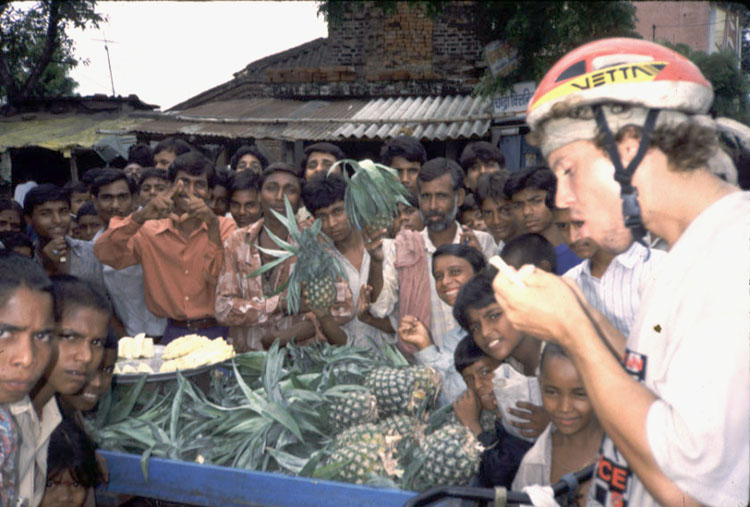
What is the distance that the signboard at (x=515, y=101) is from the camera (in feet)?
26.9

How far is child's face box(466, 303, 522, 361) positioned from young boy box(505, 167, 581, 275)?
46.1 inches

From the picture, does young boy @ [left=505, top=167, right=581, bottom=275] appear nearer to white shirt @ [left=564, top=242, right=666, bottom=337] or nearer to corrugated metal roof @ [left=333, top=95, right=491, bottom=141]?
white shirt @ [left=564, top=242, right=666, bottom=337]

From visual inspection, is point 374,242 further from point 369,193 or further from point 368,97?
point 368,97

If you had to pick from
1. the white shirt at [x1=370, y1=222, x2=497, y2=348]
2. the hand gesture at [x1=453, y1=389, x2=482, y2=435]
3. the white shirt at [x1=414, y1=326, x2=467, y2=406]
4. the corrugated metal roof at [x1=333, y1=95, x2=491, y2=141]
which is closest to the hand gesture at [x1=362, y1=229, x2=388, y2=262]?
the white shirt at [x1=370, y1=222, x2=497, y2=348]

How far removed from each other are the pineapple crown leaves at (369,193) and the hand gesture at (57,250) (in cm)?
254

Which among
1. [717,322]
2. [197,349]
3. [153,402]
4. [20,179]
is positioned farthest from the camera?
[20,179]

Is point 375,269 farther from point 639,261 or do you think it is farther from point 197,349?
point 639,261

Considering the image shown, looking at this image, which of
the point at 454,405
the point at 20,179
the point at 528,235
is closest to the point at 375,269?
the point at 528,235

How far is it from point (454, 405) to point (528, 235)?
129 cm

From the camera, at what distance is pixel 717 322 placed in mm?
1034

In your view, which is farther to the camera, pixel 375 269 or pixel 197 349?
pixel 375 269

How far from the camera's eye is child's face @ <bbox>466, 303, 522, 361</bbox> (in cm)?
246

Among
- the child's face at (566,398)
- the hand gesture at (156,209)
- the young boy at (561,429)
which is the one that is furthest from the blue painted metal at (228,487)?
the hand gesture at (156,209)

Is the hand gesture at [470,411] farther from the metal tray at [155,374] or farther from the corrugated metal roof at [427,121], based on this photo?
the corrugated metal roof at [427,121]
